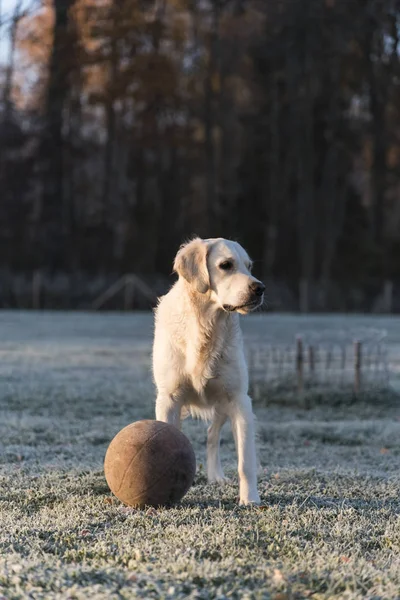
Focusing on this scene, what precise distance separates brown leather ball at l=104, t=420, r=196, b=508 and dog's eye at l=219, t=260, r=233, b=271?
115 centimetres

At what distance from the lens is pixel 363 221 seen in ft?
139

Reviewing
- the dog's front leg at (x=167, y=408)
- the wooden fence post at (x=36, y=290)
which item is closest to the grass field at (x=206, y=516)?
the dog's front leg at (x=167, y=408)

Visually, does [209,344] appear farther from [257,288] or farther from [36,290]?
[36,290]

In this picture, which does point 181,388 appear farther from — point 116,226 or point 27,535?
point 116,226

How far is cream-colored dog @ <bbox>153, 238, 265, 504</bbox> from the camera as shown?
19.0 feet

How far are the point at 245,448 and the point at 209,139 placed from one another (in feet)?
116

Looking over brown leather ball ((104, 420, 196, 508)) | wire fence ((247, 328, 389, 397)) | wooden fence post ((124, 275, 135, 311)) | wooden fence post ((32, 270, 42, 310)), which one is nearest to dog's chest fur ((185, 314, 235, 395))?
brown leather ball ((104, 420, 196, 508))

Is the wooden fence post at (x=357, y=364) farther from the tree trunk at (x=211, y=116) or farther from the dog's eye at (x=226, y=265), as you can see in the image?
the tree trunk at (x=211, y=116)

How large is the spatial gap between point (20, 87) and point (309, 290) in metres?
17.0

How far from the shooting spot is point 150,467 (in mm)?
5461

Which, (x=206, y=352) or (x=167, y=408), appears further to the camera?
(x=167, y=408)

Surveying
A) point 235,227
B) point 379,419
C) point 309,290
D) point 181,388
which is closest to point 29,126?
point 235,227

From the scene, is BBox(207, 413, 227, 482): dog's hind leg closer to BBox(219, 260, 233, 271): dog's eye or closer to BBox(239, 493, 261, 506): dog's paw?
BBox(239, 493, 261, 506): dog's paw

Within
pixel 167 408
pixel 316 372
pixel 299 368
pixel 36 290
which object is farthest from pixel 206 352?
pixel 36 290
